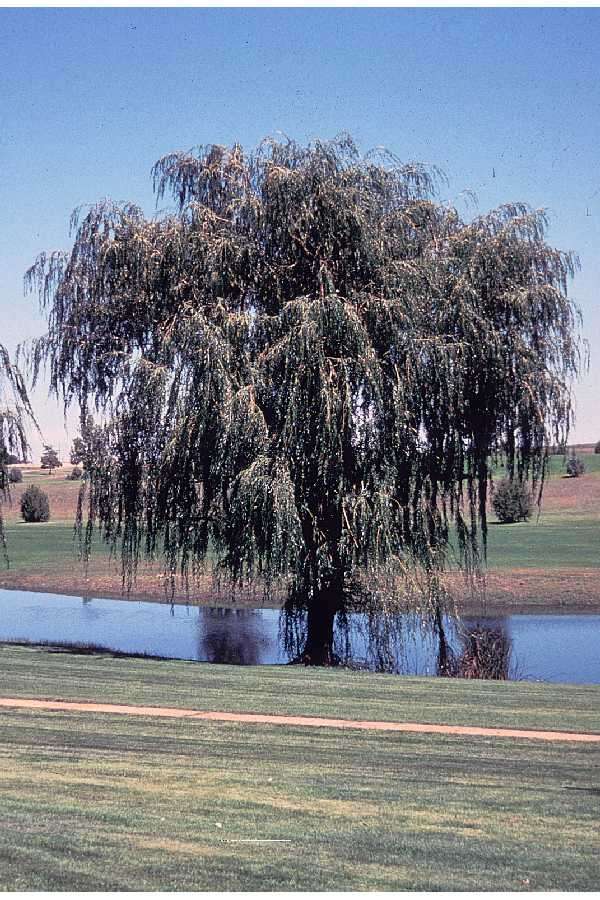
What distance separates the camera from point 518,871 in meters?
5.86

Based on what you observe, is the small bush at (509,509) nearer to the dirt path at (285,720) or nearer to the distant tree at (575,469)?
the distant tree at (575,469)

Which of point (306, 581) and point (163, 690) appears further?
point (306, 581)

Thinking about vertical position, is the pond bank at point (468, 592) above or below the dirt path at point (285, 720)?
below

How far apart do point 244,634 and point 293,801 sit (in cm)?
1978

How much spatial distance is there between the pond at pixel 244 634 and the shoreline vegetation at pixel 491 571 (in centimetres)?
82

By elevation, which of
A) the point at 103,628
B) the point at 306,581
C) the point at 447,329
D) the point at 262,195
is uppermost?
the point at 262,195

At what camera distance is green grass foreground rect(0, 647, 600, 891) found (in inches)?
228

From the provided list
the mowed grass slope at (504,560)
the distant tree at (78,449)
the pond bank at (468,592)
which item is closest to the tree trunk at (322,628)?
the distant tree at (78,449)

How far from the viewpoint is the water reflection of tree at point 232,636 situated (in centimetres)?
2234

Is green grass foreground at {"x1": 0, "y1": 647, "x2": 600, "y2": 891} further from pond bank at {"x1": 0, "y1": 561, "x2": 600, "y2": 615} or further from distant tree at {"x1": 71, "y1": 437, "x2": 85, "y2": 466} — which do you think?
pond bank at {"x1": 0, "y1": 561, "x2": 600, "y2": 615}

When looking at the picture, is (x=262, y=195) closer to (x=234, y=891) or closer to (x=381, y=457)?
(x=381, y=457)

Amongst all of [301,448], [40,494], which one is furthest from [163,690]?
[40,494]

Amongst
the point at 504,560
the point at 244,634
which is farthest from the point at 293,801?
the point at 504,560

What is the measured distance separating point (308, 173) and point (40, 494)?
132ft
